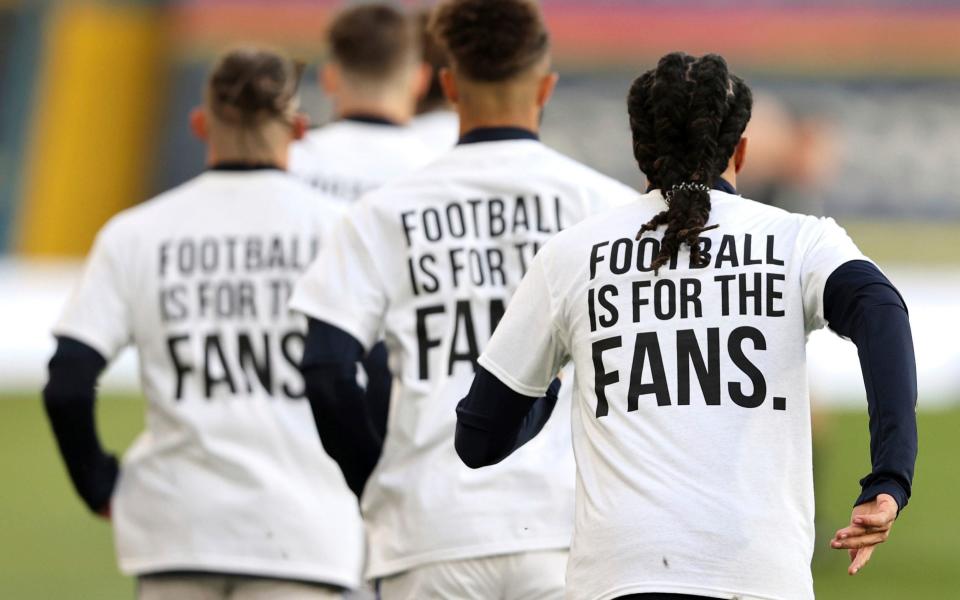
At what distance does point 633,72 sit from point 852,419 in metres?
7.14

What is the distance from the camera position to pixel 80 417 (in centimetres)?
489

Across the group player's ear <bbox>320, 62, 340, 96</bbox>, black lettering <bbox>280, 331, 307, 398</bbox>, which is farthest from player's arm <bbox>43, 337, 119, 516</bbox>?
player's ear <bbox>320, 62, 340, 96</bbox>

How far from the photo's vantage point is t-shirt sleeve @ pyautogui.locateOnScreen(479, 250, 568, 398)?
3543 millimetres

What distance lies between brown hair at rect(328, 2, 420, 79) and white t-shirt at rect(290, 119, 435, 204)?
0.20 metres

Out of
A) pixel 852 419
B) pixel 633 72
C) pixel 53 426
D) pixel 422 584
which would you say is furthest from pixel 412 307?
pixel 633 72

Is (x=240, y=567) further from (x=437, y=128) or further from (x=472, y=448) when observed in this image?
(x=437, y=128)

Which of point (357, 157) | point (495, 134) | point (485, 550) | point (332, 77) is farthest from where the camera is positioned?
point (332, 77)

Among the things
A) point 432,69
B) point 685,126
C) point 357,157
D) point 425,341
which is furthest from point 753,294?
point 432,69

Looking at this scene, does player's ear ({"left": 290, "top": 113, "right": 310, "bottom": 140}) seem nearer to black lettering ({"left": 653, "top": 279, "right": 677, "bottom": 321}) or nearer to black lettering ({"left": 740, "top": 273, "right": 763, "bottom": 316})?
black lettering ({"left": 653, "top": 279, "right": 677, "bottom": 321})

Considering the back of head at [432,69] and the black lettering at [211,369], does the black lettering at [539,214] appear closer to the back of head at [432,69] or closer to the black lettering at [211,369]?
the black lettering at [211,369]

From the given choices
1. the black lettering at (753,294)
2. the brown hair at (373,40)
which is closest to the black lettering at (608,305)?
the black lettering at (753,294)

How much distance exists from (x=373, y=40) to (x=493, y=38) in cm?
151

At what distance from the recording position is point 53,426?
4891mm

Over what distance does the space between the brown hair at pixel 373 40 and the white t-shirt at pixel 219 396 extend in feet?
3.48
